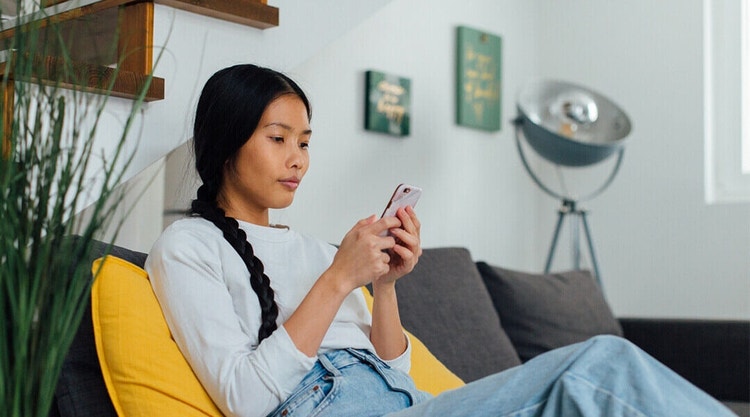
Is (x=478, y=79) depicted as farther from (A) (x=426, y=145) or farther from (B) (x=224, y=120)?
(B) (x=224, y=120)

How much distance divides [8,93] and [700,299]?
3255 millimetres

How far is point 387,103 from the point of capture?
356 centimetres

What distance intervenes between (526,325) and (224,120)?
1.39 metres

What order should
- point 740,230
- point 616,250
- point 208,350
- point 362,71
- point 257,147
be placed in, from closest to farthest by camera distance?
point 208,350 < point 257,147 < point 362,71 < point 740,230 < point 616,250

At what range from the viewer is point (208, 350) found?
1.39 meters

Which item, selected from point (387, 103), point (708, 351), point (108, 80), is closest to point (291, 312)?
point (108, 80)

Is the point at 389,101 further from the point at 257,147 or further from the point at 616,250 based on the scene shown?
the point at 257,147

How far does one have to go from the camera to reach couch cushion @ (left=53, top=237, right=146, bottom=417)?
4.69 ft

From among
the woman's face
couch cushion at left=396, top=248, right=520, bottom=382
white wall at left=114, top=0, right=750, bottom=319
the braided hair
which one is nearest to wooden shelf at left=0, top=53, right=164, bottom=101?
the braided hair

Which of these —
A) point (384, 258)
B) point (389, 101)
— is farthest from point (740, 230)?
point (384, 258)

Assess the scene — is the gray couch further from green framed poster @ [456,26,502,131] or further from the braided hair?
green framed poster @ [456,26,502,131]

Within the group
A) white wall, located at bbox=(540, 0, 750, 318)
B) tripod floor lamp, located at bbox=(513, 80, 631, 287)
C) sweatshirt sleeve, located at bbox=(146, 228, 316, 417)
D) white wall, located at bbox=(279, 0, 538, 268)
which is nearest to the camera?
sweatshirt sleeve, located at bbox=(146, 228, 316, 417)

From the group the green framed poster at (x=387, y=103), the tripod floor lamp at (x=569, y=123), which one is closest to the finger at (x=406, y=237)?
the green framed poster at (x=387, y=103)

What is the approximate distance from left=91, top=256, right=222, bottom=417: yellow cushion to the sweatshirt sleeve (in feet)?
0.07
